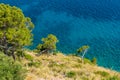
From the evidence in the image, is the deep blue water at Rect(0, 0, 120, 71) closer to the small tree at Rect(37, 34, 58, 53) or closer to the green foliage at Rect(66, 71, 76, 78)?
the small tree at Rect(37, 34, 58, 53)

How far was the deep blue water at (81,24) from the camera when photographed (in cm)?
7275

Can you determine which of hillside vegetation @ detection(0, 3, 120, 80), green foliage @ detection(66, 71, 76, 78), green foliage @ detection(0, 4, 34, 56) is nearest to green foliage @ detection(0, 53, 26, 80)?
hillside vegetation @ detection(0, 3, 120, 80)

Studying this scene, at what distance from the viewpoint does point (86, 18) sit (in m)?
90.6

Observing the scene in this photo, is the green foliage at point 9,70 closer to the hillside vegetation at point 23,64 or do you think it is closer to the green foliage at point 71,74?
the hillside vegetation at point 23,64

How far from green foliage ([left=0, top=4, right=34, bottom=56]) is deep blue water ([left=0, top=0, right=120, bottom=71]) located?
30.7 m

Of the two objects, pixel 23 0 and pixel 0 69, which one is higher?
pixel 23 0

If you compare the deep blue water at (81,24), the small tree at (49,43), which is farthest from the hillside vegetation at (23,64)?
the deep blue water at (81,24)

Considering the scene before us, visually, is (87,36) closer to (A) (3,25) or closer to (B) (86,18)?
(B) (86,18)

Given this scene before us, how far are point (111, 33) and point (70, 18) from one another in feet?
46.3

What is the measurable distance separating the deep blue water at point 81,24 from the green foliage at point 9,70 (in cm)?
4475

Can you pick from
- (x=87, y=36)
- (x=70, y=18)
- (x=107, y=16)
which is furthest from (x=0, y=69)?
(x=107, y=16)

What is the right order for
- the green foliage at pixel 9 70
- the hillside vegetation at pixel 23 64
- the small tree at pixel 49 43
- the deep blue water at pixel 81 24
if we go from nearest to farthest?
the green foliage at pixel 9 70 → the hillside vegetation at pixel 23 64 → the small tree at pixel 49 43 → the deep blue water at pixel 81 24

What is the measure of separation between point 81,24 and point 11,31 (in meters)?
50.6

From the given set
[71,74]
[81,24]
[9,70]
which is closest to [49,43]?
[71,74]
